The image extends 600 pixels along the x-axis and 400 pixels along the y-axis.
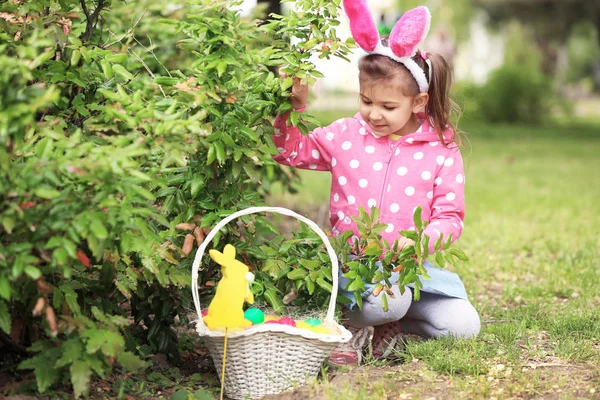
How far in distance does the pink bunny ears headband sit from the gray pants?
0.91 meters

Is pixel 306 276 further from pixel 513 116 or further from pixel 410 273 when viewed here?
pixel 513 116

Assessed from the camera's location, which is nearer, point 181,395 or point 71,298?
point 71,298

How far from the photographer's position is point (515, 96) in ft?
54.5

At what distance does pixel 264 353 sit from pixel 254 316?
14 cm

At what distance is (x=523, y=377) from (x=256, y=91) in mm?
1426

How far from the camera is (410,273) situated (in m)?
2.79

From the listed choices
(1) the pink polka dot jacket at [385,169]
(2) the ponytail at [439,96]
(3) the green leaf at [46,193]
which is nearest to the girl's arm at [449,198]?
(1) the pink polka dot jacket at [385,169]

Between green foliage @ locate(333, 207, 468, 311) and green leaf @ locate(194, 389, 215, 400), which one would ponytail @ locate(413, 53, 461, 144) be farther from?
green leaf @ locate(194, 389, 215, 400)

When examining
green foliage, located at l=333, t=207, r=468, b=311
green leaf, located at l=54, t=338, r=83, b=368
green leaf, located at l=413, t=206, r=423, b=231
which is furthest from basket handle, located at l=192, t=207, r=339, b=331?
green leaf, located at l=54, t=338, r=83, b=368

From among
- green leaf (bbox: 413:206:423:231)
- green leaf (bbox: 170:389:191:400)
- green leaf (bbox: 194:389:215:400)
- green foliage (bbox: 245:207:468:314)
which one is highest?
green leaf (bbox: 413:206:423:231)

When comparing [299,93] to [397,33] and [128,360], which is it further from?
[128,360]

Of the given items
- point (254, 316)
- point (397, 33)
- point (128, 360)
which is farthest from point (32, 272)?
point (397, 33)

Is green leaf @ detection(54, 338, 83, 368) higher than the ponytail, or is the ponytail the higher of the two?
the ponytail

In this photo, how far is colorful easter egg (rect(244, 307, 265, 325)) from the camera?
2.72 meters
